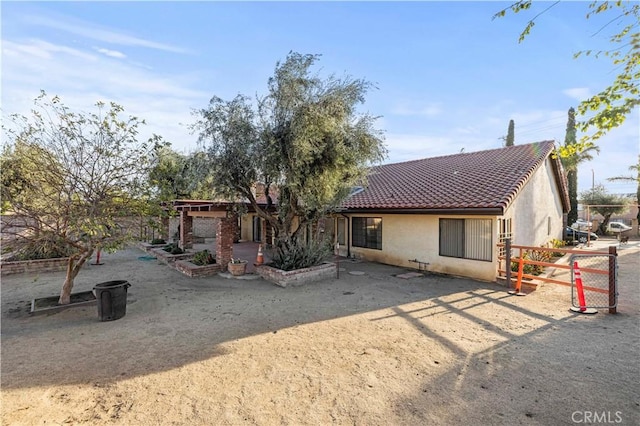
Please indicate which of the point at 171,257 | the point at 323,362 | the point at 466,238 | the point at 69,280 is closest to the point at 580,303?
the point at 466,238

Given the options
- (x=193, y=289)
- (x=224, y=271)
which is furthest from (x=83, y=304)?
(x=224, y=271)

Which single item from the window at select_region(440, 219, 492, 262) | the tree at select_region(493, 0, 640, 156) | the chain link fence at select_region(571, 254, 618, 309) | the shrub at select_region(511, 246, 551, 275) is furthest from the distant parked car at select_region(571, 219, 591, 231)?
the tree at select_region(493, 0, 640, 156)

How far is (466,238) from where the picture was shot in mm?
10367

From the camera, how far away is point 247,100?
9.24 metres

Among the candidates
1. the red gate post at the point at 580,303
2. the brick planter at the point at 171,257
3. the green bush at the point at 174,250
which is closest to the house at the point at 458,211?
the red gate post at the point at 580,303

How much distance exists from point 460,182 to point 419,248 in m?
3.25

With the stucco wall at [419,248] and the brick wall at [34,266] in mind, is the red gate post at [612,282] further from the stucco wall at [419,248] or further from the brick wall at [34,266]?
the brick wall at [34,266]

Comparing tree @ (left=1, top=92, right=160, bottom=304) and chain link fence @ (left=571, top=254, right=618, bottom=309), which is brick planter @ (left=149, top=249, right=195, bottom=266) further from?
chain link fence @ (left=571, top=254, right=618, bottom=309)

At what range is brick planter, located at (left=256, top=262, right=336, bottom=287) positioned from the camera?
915 cm

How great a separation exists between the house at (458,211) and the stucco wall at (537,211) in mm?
39

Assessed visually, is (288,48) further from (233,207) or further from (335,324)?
(335,324)

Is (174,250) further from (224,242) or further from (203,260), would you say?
(224,242)

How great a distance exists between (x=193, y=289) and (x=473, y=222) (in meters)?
9.06
